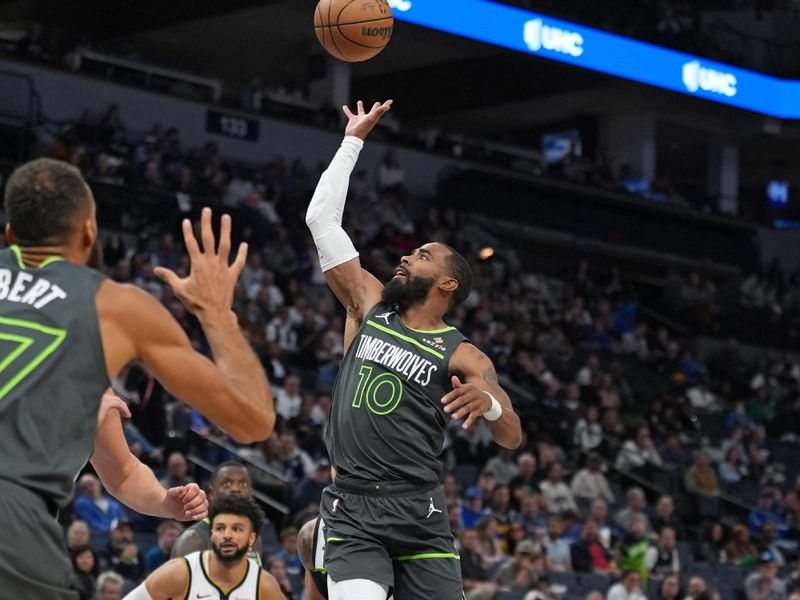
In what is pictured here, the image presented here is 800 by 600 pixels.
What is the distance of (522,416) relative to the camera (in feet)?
64.1

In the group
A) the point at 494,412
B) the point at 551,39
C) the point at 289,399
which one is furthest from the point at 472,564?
the point at 551,39

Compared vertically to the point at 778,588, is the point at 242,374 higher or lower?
higher

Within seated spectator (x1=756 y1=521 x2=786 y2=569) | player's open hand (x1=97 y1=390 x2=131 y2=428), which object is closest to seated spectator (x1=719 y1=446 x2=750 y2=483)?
seated spectator (x1=756 y1=521 x2=786 y2=569)

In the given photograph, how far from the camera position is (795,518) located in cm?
2052

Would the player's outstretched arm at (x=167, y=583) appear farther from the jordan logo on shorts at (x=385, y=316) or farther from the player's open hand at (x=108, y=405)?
the player's open hand at (x=108, y=405)

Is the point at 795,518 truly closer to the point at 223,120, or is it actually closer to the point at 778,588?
the point at 778,588

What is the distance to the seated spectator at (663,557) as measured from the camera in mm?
16016

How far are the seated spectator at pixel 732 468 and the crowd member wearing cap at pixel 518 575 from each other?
26.9ft

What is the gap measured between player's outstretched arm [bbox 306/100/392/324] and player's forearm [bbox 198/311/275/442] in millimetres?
2821

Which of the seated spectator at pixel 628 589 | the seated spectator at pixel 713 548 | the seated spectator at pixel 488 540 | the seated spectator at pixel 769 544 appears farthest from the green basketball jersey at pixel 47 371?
the seated spectator at pixel 769 544

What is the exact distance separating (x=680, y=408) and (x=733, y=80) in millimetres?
10139

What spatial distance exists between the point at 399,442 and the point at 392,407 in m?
0.16

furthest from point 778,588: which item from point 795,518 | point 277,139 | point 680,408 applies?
point 277,139

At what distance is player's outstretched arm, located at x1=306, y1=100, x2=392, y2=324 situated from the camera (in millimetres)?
6742
